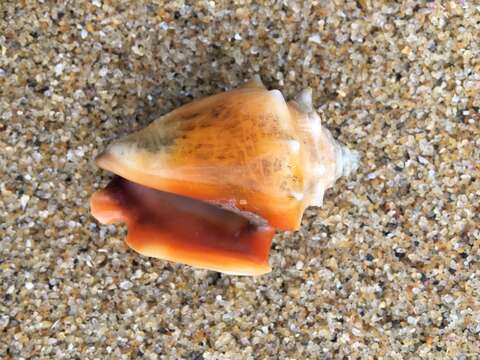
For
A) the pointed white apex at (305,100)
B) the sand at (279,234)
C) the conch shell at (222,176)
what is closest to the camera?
the conch shell at (222,176)

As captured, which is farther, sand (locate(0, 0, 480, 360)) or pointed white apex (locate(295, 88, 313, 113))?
sand (locate(0, 0, 480, 360))

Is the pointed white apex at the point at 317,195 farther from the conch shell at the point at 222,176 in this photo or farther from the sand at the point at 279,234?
the sand at the point at 279,234

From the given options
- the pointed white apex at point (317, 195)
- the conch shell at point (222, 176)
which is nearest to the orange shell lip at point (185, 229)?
the conch shell at point (222, 176)

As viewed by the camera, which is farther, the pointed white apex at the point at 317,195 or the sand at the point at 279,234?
the sand at the point at 279,234

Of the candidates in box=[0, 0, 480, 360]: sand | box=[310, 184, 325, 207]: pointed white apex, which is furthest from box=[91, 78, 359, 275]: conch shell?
box=[0, 0, 480, 360]: sand

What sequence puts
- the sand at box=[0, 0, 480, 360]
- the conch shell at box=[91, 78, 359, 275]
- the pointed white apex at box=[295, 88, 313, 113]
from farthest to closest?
the sand at box=[0, 0, 480, 360], the pointed white apex at box=[295, 88, 313, 113], the conch shell at box=[91, 78, 359, 275]

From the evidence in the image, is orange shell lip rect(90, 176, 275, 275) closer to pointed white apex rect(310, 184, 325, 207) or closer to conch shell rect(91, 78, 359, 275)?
conch shell rect(91, 78, 359, 275)

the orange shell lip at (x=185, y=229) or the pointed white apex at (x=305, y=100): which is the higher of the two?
the pointed white apex at (x=305, y=100)
